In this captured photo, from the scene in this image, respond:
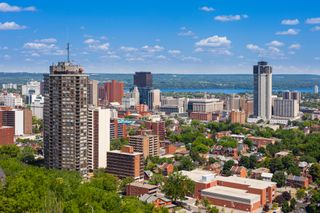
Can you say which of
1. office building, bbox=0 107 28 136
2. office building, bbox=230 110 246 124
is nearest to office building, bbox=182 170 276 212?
office building, bbox=0 107 28 136

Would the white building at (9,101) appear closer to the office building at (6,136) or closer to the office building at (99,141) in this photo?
the office building at (6,136)

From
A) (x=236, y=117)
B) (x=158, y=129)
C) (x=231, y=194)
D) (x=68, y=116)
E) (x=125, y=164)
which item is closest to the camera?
(x=231, y=194)

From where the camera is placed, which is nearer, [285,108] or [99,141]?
[99,141]

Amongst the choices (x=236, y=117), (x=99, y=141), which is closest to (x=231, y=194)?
(x=99, y=141)

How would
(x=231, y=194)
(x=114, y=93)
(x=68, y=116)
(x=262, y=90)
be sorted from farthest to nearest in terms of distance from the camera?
(x=114, y=93) → (x=262, y=90) → (x=68, y=116) → (x=231, y=194)

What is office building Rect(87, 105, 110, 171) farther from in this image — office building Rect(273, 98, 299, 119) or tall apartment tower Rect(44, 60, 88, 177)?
office building Rect(273, 98, 299, 119)

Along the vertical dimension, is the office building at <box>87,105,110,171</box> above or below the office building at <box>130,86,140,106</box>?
below

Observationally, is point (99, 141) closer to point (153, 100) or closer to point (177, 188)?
point (177, 188)

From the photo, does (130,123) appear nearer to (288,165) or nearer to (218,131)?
(218,131)
